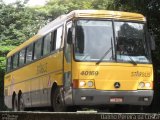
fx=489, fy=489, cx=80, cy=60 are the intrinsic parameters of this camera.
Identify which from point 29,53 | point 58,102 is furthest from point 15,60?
point 58,102

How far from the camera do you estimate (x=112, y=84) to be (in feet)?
42.6

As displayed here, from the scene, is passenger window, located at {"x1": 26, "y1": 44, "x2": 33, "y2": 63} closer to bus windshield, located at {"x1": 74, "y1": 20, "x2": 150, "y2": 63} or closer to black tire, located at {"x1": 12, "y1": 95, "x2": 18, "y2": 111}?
black tire, located at {"x1": 12, "y1": 95, "x2": 18, "y2": 111}

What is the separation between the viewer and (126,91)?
13086 mm

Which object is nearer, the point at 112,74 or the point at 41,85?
the point at 112,74

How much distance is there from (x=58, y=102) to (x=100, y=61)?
6.49ft

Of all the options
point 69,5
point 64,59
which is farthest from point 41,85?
point 69,5

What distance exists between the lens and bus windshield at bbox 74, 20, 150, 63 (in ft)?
41.7

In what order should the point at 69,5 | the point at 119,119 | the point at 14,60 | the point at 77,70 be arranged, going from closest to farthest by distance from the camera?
1. the point at 119,119
2. the point at 77,70
3. the point at 14,60
4. the point at 69,5

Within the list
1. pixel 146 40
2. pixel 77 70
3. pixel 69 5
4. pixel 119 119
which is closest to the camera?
pixel 119 119

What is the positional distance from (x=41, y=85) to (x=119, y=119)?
1318 cm

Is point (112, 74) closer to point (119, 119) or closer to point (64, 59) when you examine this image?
point (64, 59)

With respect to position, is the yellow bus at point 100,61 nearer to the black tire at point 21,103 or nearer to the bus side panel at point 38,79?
the bus side panel at point 38,79

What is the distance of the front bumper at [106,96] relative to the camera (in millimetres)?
12578

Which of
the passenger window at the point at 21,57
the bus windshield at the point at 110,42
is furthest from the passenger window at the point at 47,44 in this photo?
the passenger window at the point at 21,57
